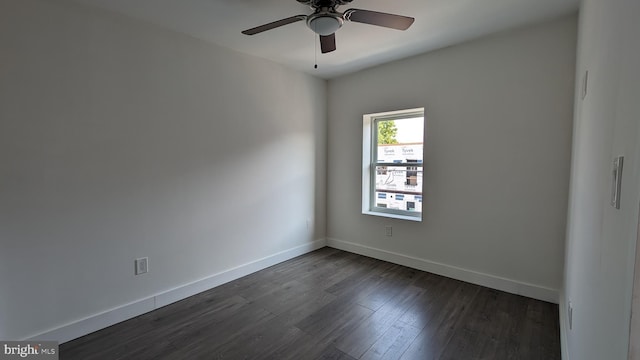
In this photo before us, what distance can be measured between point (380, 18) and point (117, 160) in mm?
2263

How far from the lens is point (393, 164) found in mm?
3664

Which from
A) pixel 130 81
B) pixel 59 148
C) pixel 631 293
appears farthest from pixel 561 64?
pixel 59 148

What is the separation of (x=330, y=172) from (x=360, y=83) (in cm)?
132

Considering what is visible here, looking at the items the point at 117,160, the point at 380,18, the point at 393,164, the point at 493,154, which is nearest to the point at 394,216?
the point at 393,164

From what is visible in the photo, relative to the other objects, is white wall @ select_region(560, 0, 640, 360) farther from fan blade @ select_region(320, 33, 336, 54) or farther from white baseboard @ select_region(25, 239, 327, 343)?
white baseboard @ select_region(25, 239, 327, 343)

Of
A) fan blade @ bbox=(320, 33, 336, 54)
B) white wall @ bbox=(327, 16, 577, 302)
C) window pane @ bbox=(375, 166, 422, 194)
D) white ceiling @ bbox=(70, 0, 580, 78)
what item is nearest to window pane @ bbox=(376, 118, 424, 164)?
window pane @ bbox=(375, 166, 422, 194)

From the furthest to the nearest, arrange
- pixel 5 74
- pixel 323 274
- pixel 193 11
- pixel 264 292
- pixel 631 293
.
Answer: pixel 323 274
pixel 264 292
pixel 193 11
pixel 5 74
pixel 631 293

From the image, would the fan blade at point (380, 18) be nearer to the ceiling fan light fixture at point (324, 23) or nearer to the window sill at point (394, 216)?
the ceiling fan light fixture at point (324, 23)

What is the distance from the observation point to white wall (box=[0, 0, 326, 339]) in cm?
188

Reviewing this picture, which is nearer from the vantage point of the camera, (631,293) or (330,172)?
(631,293)

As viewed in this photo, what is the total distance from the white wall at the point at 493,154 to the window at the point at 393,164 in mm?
192

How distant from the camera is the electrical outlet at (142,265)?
7.88ft

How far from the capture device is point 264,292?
9.16ft

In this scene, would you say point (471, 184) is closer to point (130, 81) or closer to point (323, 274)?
point (323, 274)
